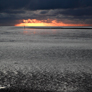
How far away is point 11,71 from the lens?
5.48m

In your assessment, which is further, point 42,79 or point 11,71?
point 11,71

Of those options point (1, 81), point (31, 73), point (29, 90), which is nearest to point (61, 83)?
point (29, 90)

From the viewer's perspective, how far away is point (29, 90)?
375 centimetres

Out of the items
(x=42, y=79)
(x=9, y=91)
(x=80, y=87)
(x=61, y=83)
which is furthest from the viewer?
(x=42, y=79)

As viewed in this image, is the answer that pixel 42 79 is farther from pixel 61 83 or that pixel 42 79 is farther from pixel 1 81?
pixel 1 81

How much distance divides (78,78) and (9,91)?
2384 millimetres

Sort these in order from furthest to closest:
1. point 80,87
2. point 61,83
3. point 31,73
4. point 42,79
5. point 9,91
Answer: point 31,73, point 42,79, point 61,83, point 80,87, point 9,91

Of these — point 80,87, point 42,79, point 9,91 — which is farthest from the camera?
point 42,79

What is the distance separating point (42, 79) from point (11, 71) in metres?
1.57

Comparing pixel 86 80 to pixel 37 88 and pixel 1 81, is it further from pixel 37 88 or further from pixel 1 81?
pixel 1 81

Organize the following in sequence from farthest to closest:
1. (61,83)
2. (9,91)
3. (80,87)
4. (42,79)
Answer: (42,79) < (61,83) < (80,87) < (9,91)

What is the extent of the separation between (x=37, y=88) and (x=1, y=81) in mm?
1319

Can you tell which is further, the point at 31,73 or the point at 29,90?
the point at 31,73

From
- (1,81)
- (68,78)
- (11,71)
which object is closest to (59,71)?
(68,78)
